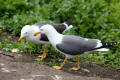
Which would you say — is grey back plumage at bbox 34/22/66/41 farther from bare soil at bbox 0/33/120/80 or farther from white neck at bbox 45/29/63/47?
bare soil at bbox 0/33/120/80

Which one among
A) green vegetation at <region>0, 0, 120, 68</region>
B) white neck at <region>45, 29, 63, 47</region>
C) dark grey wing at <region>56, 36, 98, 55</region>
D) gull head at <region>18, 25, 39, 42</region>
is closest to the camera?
dark grey wing at <region>56, 36, 98, 55</region>

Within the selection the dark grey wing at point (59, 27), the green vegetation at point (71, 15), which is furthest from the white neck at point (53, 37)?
the green vegetation at point (71, 15)

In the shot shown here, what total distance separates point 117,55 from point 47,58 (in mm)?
1729

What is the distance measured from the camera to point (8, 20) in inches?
297

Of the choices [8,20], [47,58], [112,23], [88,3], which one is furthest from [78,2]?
[47,58]

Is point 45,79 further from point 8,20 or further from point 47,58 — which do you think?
point 8,20

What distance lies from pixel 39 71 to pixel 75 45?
0.87 metres

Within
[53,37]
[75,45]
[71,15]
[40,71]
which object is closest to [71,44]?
[75,45]

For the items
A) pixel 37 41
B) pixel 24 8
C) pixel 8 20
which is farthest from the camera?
pixel 24 8

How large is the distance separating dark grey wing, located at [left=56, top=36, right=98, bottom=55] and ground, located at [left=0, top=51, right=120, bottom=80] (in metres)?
0.42

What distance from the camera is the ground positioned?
14.6 ft

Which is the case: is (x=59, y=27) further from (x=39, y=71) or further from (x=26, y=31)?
(x=39, y=71)

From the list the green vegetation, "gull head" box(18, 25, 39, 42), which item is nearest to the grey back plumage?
"gull head" box(18, 25, 39, 42)

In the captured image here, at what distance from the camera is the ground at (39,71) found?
4461 mm
